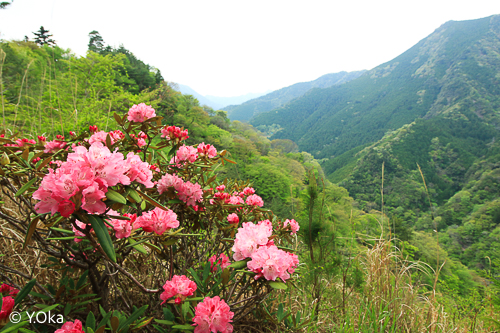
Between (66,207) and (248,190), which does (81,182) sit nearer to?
(66,207)

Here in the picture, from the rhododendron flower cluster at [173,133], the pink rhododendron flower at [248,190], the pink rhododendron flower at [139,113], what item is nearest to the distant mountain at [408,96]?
the pink rhododendron flower at [248,190]

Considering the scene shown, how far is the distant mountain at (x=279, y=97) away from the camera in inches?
4407

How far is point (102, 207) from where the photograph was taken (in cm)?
48

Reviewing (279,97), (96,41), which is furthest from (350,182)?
(279,97)

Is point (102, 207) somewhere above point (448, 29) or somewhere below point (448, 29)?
below

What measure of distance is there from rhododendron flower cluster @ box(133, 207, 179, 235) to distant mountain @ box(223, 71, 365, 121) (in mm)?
105472

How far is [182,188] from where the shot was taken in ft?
3.43

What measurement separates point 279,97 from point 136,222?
136808 millimetres

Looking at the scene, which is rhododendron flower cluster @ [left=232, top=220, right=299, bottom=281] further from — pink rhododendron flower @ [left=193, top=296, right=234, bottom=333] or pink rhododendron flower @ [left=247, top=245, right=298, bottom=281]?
pink rhododendron flower @ [left=193, top=296, right=234, bottom=333]

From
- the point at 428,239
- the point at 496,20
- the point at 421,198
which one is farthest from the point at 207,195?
the point at 496,20

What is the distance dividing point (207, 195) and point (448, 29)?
128774 mm

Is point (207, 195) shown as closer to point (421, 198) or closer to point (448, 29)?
point (421, 198)

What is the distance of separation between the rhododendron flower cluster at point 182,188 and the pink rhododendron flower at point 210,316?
1.63 ft

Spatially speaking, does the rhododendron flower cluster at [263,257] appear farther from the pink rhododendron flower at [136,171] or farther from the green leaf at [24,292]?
the green leaf at [24,292]
